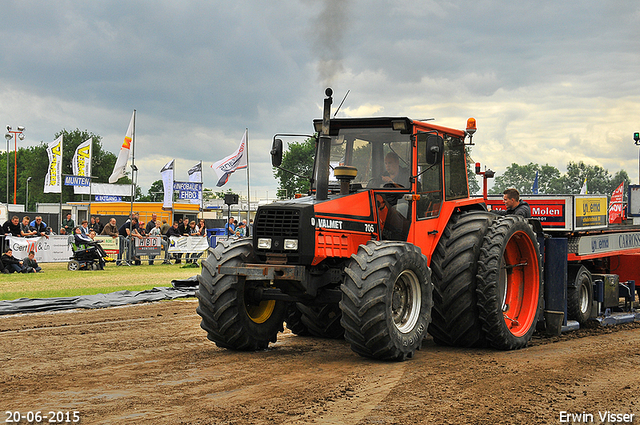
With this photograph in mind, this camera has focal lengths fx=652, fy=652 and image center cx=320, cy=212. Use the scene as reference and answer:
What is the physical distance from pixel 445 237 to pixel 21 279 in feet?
43.9

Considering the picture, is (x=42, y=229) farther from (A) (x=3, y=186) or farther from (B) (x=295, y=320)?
(A) (x=3, y=186)

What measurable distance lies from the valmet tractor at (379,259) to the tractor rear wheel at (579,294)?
1.49 meters

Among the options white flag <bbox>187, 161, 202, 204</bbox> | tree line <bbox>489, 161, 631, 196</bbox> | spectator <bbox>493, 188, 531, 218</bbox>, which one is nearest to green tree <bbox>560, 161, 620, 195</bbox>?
tree line <bbox>489, 161, 631, 196</bbox>

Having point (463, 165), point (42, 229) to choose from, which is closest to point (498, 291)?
point (463, 165)

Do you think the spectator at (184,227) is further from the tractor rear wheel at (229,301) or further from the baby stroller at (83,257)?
the tractor rear wheel at (229,301)

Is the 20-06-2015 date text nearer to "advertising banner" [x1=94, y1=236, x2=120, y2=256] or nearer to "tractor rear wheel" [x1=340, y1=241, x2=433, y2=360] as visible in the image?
"tractor rear wheel" [x1=340, y1=241, x2=433, y2=360]

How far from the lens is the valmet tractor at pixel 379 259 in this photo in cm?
692

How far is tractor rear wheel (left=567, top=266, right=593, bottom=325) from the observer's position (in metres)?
10.2

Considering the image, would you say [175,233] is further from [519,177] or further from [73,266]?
[519,177]

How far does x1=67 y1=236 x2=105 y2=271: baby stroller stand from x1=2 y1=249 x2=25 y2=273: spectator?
1770 millimetres

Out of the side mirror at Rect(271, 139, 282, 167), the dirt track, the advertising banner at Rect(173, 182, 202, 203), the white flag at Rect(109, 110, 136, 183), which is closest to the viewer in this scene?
the dirt track

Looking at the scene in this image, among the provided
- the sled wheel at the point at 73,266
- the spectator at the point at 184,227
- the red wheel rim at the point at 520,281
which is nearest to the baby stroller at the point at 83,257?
the sled wheel at the point at 73,266

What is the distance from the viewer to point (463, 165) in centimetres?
921

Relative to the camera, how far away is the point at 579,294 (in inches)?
403
